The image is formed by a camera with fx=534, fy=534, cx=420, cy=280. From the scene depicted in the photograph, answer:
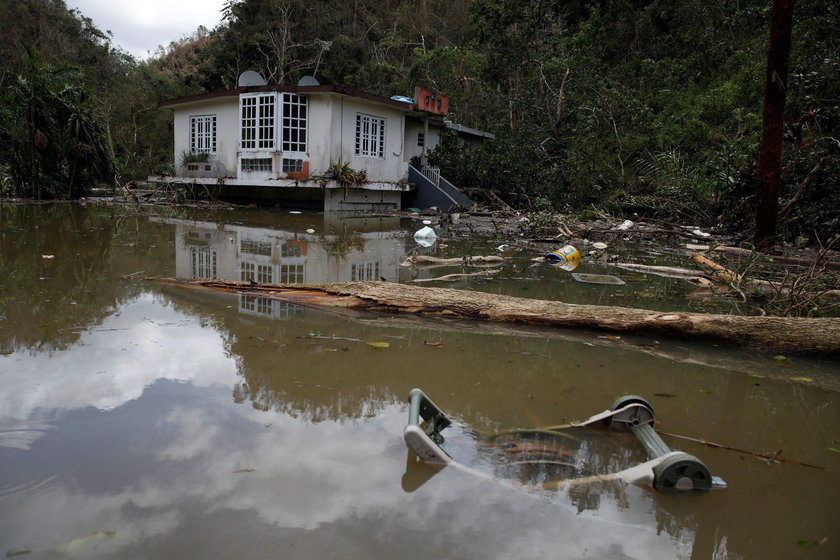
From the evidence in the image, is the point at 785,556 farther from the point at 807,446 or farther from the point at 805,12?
the point at 805,12

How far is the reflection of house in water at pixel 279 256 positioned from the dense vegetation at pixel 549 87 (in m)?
6.61

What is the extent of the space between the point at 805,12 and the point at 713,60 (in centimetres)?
1136

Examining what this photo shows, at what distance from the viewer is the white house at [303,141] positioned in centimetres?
1595

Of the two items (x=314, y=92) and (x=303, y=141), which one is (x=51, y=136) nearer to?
(x=303, y=141)

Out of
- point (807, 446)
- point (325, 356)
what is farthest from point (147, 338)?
point (807, 446)

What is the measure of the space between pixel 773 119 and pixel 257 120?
43.9 ft

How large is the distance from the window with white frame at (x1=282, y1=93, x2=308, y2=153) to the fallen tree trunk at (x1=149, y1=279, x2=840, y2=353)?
12051 mm

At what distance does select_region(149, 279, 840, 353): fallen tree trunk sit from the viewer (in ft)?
11.7

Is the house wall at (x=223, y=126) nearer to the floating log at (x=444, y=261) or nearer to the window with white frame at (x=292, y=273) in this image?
the window with white frame at (x=292, y=273)

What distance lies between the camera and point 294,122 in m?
16.1

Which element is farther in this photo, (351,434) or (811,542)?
(351,434)

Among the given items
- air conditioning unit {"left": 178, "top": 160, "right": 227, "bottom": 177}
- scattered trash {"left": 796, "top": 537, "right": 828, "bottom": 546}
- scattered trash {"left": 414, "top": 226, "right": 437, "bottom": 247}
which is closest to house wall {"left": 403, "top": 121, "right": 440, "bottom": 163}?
air conditioning unit {"left": 178, "top": 160, "right": 227, "bottom": 177}

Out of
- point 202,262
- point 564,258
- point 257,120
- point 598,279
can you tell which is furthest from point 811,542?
point 257,120

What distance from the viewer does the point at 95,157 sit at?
1584cm
